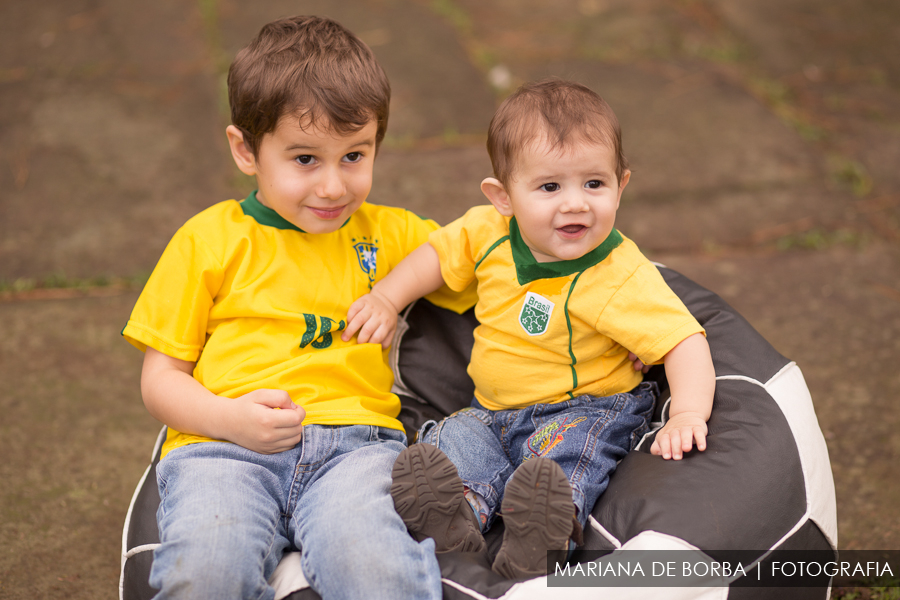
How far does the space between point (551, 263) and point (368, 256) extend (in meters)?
0.49

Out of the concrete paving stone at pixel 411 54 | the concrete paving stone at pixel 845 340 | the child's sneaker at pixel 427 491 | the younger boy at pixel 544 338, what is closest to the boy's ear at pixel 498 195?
the younger boy at pixel 544 338

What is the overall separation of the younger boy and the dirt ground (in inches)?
14.1

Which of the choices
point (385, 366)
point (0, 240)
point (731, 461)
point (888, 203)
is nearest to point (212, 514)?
point (385, 366)

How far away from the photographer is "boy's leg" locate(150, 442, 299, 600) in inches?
55.2

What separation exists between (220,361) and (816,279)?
2474mm

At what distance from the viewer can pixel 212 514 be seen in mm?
1465

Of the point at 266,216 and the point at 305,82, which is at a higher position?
the point at 305,82

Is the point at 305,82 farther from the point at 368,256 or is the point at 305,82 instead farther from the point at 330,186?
the point at 368,256

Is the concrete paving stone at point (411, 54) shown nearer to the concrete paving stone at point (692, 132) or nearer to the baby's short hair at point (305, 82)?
the concrete paving stone at point (692, 132)

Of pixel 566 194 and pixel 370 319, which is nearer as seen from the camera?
pixel 566 194

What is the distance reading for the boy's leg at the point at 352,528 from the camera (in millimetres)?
1431

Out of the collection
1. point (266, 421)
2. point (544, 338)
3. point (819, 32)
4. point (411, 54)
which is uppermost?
point (819, 32)

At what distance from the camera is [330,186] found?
1.68 m

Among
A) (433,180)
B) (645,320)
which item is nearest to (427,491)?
(645,320)
